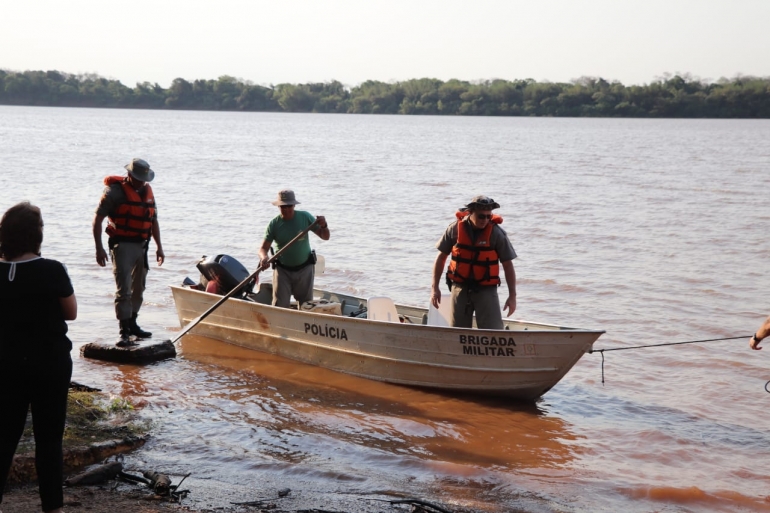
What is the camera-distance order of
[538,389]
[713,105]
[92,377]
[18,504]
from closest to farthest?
[18,504]
[538,389]
[92,377]
[713,105]

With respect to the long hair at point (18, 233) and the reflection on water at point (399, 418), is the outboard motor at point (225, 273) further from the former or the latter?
the long hair at point (18, 233)

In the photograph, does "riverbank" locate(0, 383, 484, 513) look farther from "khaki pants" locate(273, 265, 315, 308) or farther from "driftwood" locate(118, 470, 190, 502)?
"khaki pants" locate(273, 265, 315, 308)

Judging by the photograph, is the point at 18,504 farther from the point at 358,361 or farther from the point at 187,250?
the point at 187,250

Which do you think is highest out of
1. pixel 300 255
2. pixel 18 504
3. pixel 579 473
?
pixel 300 255

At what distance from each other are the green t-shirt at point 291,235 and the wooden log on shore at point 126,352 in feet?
5.62

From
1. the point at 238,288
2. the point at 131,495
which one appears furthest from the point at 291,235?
the point at 131,495

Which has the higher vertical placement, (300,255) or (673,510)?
(300,255)

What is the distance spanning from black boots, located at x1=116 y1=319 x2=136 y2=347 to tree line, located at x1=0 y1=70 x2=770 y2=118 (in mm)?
103083

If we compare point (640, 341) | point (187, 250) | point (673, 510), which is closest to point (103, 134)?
point (187, 250)

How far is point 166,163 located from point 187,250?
86.3 feet

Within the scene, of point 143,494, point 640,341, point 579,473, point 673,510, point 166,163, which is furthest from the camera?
point 166,163

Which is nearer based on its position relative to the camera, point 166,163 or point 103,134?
point 166,163

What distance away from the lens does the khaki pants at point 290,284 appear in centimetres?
936

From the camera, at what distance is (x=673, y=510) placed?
5.96m
